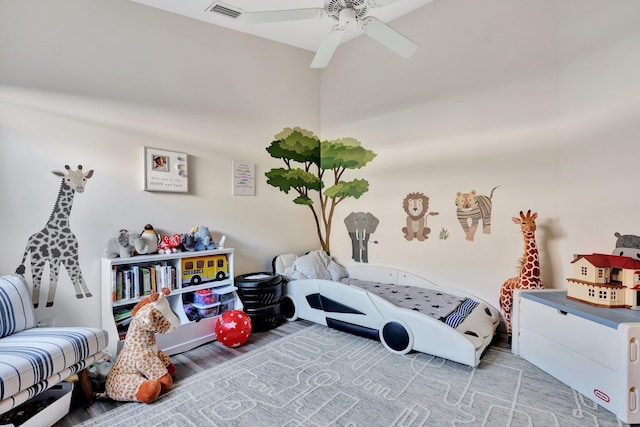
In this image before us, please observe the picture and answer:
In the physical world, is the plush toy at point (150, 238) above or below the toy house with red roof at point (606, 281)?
above

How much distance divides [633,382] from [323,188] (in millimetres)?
3248

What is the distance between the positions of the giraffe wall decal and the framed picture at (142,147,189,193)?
0.43m

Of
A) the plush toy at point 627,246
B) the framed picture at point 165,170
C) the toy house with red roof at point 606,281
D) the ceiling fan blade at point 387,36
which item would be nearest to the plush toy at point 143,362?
the framed picture at point 165,170

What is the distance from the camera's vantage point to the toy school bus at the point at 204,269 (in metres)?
2.76

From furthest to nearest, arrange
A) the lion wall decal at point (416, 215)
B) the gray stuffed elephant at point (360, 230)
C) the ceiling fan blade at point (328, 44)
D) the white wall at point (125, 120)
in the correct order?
the gray stuffed elephant at point (360, 230), the lion wall decal at point (416, 215), the white wall at point (125, 120), the ceiling fan blade at point (328, 44)

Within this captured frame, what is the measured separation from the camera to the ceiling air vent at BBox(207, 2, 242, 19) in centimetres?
286

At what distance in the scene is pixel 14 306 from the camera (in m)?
1.91

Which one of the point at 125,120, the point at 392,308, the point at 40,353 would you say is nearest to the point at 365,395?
the point at 392,308

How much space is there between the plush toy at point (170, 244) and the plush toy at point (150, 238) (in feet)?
0.16

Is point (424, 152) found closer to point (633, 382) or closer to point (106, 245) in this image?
point (633, 382)

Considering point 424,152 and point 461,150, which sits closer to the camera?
point 461,150

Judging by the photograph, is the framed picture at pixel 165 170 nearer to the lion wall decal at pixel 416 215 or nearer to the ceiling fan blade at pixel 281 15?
the ceiling fan blade at pixel 281 15

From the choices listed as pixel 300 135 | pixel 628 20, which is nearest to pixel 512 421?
pixel 628 20

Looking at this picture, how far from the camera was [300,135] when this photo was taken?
4000 millimetres
